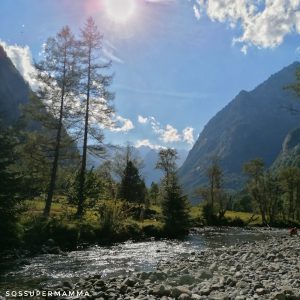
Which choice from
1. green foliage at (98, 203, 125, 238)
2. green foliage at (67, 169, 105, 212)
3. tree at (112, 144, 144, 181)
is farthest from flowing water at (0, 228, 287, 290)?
tree at (112, 144, 144, 181)

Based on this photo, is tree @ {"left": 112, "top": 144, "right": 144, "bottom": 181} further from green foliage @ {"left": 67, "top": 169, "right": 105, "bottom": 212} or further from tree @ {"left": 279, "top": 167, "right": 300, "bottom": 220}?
green foliage @ {"left": 67, "top": 169, "right": 105, "bottom": 212}

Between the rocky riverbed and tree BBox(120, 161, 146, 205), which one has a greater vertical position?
tree BBox(120, 161, 146, 205)

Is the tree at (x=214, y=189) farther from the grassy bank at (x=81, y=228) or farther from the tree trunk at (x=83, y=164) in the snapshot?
the tree trunk at (x=83, y=164)

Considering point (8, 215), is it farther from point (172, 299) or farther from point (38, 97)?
point (38, 97)

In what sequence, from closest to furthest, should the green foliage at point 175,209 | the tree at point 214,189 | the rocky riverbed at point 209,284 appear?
the rocky riverbed at point 209,284 → the green foliage at point 175,209 → the tree at point 214,189

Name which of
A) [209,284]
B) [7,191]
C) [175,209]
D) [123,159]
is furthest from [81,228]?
[123,159]

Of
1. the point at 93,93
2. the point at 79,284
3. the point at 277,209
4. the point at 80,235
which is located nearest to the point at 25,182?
the point at 80,235

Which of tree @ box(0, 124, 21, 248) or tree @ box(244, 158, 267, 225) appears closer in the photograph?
tree @ box(0, 124, 21, 248)

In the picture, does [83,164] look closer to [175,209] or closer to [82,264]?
[175,209]

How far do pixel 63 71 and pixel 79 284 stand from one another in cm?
2653

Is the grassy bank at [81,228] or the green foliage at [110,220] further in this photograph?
the green foliage at [110,220]

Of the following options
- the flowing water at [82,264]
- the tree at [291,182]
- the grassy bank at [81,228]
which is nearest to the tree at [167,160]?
the tree at [291,182]

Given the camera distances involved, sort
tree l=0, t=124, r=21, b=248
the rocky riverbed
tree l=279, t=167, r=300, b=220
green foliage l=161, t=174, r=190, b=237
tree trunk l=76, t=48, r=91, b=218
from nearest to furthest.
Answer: the rocky riverbed < tree l=0, t=124, r=21, b=248 < tree trunk l=76, t=48, r=91, b=218 < green foliage l=161, t=174, r=190, b=237 < tree l=279, t=167, r=300, b=220

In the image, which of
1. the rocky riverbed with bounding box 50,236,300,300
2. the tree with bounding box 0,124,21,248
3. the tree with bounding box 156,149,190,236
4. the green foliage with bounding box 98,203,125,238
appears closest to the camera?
the rocky riverbed with bounding box 50,236,300,300
